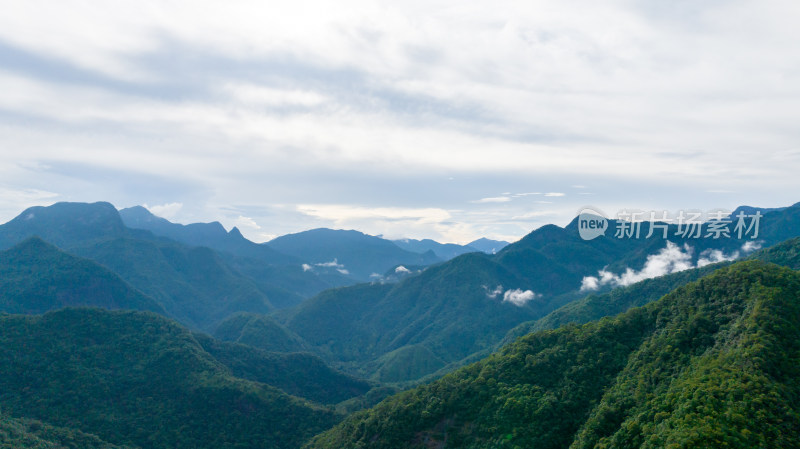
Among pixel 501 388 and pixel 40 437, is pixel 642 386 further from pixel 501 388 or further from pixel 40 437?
pixel 40 437

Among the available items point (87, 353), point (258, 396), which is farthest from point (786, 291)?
point (87, 353)

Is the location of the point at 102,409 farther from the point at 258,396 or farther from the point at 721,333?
the point at 721,333

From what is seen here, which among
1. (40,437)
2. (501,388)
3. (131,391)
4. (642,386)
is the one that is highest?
(642,386)

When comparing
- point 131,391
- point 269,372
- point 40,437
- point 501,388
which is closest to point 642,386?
point 501,388

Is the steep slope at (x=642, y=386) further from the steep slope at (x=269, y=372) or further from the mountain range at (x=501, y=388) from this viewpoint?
the steep slope at (x=269, y=372)

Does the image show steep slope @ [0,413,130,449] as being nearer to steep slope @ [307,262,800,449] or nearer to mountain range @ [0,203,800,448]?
mountain range @ [0,203,800,448]

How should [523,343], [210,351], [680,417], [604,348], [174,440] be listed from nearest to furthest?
1. [680,417]
2. [604,348]
3. [523,343]
4. [174,440]
5. [210,351]
